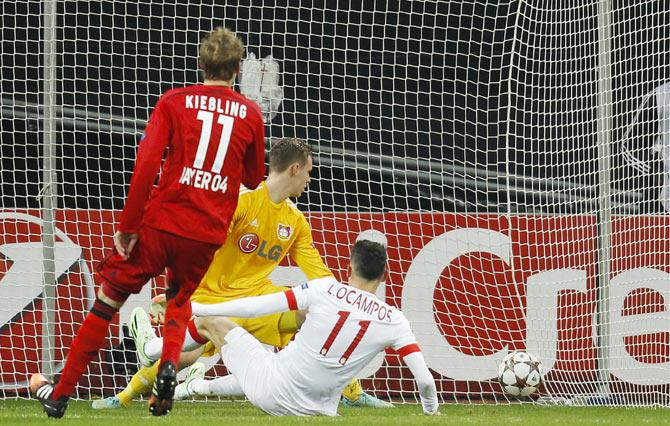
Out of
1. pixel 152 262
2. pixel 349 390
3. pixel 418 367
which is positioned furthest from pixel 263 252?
pixel 152 262

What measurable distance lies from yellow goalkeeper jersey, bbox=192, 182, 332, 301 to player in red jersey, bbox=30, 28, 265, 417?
5.72 ft

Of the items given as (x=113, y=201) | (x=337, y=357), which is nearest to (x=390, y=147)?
(x=113, y=201)

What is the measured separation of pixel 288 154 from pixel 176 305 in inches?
79.9

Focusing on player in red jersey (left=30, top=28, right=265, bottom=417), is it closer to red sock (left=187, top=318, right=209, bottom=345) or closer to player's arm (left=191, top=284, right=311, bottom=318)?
player's arm (left=191, top=284, right=311, bottom=318)

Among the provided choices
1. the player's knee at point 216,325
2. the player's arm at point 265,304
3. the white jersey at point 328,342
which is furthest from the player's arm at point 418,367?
the player's knee at point 216,325

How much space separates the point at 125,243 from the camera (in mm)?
5695

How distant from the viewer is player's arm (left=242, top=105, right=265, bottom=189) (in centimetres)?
597

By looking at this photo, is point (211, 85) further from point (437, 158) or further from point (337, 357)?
point (437, 158)

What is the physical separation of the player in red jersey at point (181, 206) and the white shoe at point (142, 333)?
1.24 metres

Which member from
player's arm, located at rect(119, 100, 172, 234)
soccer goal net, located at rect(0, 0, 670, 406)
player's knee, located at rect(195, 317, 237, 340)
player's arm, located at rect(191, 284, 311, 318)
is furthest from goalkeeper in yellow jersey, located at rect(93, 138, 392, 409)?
player's arm, located at rect(119, 100, 172, 234)

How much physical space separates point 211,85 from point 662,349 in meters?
5.03

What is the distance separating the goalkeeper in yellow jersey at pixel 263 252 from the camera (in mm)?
7637

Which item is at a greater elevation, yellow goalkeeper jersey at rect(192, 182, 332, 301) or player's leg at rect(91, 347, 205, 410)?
yellow goalkeeper jersey at rect(192, 182, 332, 301)

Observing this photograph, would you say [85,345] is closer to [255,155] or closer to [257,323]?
[255,155]
